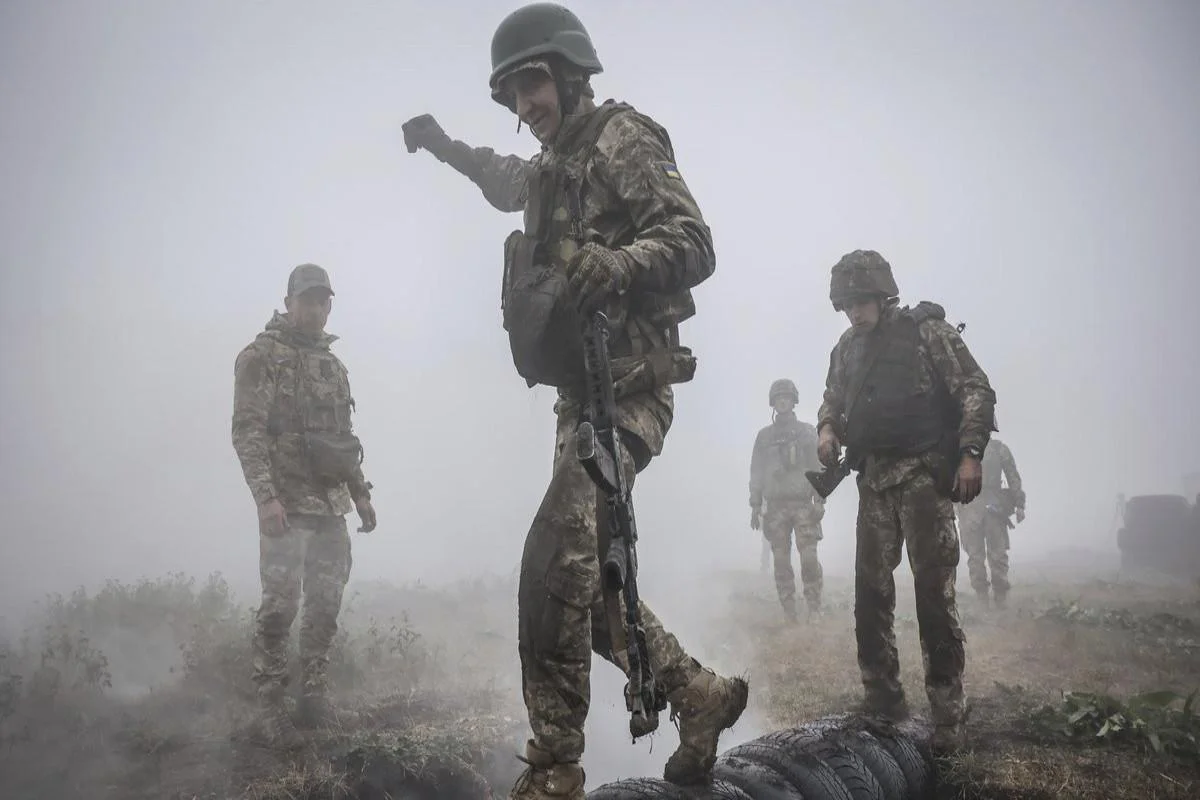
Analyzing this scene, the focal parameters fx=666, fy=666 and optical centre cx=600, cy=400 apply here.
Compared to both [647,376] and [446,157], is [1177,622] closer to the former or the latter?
[647,376]

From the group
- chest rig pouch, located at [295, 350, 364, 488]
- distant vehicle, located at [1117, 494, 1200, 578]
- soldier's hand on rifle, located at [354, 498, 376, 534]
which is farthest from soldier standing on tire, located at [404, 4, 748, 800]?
distant vehicle, located at [1117, 494, 1200, 578]

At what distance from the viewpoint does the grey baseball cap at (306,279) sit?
19.2 feet

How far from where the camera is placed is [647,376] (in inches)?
95.0

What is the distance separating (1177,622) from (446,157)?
9519mm

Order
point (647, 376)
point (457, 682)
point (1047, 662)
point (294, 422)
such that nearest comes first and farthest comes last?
point (647, 376) < point (294, 422) < point (1047, 662) < point (457, 682)

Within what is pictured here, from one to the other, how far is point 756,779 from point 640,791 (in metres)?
0.58

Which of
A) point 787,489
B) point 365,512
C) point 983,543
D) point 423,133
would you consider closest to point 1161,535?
point 983,543

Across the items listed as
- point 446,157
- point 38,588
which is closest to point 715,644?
point 446,157

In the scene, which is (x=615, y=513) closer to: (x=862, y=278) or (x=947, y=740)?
(x=947, y=740)

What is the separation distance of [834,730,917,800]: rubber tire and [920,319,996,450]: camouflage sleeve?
1758 millimetres

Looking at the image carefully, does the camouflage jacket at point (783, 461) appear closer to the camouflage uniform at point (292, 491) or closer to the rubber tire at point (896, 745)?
the camouflage uniform at point (292, 491)

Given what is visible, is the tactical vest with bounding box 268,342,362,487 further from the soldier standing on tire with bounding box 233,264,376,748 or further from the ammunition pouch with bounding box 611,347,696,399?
the ammunition pouch with bounding box 611,347,696,399

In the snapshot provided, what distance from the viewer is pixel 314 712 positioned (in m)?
5.08

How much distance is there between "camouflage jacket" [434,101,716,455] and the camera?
2281 mm
